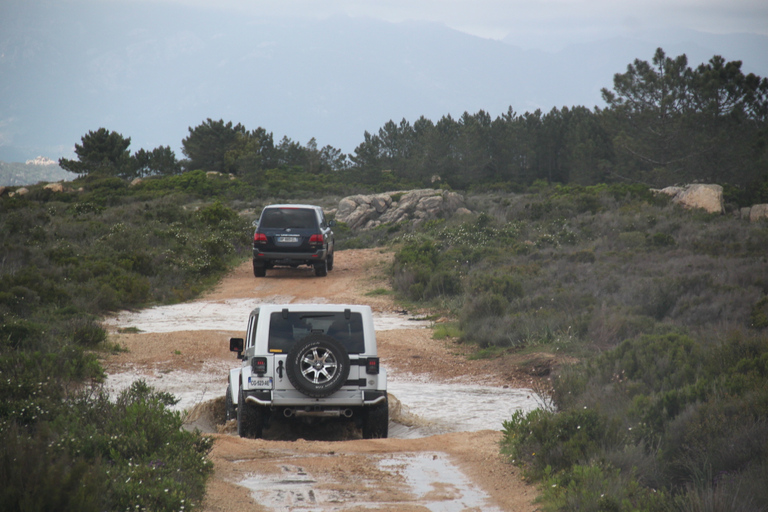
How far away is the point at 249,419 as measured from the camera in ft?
23.2

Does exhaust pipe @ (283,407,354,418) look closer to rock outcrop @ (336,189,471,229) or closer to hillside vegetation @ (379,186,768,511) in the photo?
hillside vegetation @ (379,186,768,511)

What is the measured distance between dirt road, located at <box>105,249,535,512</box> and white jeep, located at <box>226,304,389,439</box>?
310 millimetres

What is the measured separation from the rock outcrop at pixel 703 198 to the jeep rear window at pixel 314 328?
2670 cm

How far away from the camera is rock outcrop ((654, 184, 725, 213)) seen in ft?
98.3

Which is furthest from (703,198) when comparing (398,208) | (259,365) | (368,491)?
(368,491)

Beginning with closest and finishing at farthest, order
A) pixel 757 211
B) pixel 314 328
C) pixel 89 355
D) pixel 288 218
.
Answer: pixel 314 328, pixel 89 355, pixel 288 218, pixel 757 211

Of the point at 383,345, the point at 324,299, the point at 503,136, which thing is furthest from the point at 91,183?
the point at 383,345

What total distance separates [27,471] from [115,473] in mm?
1054

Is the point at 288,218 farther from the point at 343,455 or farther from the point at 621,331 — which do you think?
the point at 343,455

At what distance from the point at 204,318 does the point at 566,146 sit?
157 ft

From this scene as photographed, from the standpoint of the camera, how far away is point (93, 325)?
506 inches

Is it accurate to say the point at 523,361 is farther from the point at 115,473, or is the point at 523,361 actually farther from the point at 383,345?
the point at 115,473

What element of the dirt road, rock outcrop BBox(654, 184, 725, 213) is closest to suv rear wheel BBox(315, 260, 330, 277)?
the dirt road

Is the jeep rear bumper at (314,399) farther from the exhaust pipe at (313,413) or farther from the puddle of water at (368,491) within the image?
the puddle of water at (368,491)
